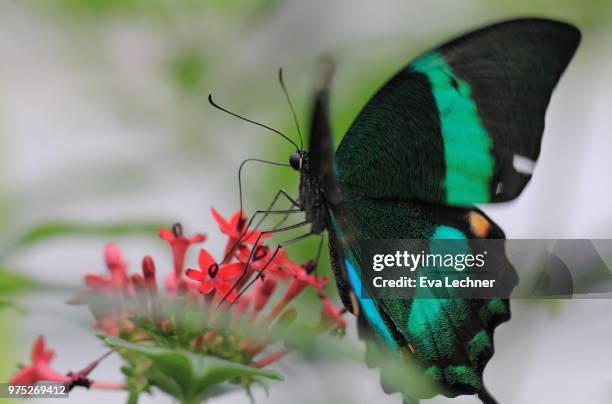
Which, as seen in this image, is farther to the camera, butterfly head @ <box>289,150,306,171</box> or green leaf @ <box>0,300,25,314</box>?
butterfly head @ <box>289,150,306,171</box>

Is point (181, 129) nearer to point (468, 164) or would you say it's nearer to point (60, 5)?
point (60, 5)

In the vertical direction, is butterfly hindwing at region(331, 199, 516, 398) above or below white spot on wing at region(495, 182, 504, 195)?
below

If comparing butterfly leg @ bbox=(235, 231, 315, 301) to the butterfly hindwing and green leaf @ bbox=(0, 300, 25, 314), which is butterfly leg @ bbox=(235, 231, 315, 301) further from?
green leaf @ bbox=(0, 300, 25, 314)

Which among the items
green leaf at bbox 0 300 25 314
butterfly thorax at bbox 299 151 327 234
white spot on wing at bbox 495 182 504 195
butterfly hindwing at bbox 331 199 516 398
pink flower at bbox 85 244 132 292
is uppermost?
green leaf at bbox 0 300 25 314

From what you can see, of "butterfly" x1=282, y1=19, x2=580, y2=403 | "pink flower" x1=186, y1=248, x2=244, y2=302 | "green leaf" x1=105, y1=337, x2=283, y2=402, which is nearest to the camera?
"green leaf" x1=105, y1=337, x2=283, y2=402

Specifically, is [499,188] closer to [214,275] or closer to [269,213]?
[269,213]

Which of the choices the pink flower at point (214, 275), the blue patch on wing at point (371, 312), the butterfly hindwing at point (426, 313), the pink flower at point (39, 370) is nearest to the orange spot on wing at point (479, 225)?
the butterfly hindwing at point (426, 313)

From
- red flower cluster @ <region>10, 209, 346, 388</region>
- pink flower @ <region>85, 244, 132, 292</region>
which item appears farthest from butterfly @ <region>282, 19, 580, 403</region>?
pink flower @ <region>85, 244, 132, 292</region>

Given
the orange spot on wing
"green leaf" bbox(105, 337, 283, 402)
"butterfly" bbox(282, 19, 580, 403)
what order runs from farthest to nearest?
the orange spot on wing
"butterfly" bbox(282, 19, 580, 403)
"green leaf" bbox(105, 337, 283, 402)
